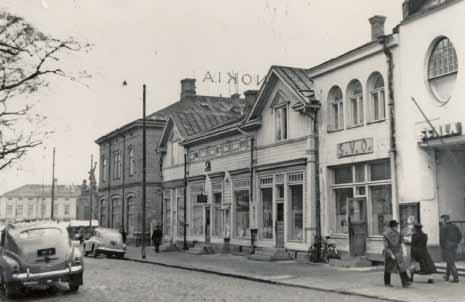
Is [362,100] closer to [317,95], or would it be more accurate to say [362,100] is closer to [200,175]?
[317,95]

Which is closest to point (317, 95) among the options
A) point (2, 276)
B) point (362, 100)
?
point (362, 100)

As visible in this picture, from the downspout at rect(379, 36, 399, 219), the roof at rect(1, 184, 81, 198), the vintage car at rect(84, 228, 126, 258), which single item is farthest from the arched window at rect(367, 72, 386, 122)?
the roof at rect(1, 184, 81, 198)

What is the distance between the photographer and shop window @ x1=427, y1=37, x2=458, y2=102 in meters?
17.5

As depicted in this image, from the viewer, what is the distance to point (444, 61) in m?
17.9

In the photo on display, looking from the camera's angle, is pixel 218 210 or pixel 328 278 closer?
pixel 328 278

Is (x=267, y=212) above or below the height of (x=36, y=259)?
above

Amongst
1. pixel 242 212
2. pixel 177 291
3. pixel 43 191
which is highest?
pixel 43 191

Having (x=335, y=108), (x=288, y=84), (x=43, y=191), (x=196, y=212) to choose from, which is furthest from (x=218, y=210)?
(x=43, y=191)

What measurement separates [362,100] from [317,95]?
2708 millimetres

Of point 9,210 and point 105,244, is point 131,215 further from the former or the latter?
point 9,210

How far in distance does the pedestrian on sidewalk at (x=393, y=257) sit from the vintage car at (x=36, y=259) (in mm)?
7807

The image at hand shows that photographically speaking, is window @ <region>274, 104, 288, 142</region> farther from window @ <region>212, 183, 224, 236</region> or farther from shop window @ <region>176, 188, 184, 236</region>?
shop window @ <region>176, 188, 184, 236</region>

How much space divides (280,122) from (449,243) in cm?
1171

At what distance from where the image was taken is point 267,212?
1073 inches
